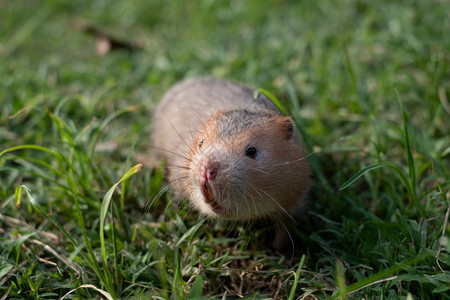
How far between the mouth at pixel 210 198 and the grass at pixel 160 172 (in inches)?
14.4

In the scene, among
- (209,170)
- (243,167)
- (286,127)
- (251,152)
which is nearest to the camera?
(209,170)

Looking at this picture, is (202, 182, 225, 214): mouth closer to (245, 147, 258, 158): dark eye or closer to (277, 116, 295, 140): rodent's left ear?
(245, 147, 258, 158): dark eye

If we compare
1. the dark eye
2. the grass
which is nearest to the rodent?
the dark eye

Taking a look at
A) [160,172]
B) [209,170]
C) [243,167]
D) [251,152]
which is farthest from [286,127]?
[160,172]

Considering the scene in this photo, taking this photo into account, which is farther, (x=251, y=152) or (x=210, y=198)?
(x=251, y=152)

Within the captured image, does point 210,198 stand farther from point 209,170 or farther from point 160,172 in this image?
point 160,172

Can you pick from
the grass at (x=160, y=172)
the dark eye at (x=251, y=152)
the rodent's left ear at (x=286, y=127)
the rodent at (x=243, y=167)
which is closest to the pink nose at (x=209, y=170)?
the rodent at (x=243, y=167)

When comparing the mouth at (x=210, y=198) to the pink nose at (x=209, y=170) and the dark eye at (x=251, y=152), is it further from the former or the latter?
the dark eye at (x=251, y=152)

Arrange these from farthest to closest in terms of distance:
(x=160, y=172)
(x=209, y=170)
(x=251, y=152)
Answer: (x=160, y=172) < (x=251, y=152) < (x=209, y=170)

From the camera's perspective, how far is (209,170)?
275 cm

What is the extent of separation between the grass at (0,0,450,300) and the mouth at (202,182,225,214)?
1.20 ft

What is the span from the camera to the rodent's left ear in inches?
127

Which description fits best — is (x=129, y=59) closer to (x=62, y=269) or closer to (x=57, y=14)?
(x=57, y=14)

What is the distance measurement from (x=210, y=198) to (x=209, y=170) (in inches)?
8.1
